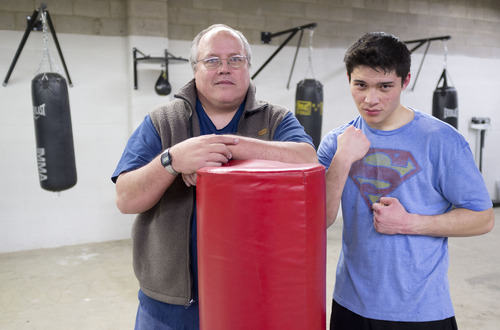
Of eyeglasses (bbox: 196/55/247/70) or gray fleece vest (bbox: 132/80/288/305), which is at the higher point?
eyeglasses (bbox: 196/55/247/70)

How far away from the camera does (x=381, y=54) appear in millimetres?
1308

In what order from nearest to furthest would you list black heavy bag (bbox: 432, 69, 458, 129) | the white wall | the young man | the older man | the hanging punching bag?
the older man → the young man → the white wall → the hanging punching bag → black heavy bag (bbox: 432, 69, 458, 129)

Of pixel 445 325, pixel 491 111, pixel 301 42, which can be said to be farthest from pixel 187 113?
pixel 491 111

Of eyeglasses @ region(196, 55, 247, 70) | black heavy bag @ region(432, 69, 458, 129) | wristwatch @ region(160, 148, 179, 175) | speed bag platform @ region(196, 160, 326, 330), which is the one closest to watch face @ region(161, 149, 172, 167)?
wristwatch @ region(160, 148, 179, 175)

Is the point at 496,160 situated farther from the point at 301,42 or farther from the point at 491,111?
the point at 301,42

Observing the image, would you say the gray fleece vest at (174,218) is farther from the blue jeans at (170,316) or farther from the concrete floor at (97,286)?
the concrete floor at (97,286)

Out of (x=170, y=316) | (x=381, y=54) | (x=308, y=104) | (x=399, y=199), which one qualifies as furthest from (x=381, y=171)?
(x=308, y=104)

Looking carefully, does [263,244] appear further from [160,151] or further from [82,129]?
[82,129]

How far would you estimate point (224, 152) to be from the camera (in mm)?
1007

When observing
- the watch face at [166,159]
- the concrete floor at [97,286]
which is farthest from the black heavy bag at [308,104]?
the watch face at [166,159]

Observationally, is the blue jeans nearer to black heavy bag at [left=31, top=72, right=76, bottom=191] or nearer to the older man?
the older man

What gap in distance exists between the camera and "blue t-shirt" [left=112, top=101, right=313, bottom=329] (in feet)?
3.97

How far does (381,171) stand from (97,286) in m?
2.81

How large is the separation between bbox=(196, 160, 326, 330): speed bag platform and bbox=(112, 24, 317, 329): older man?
9.9 inches
